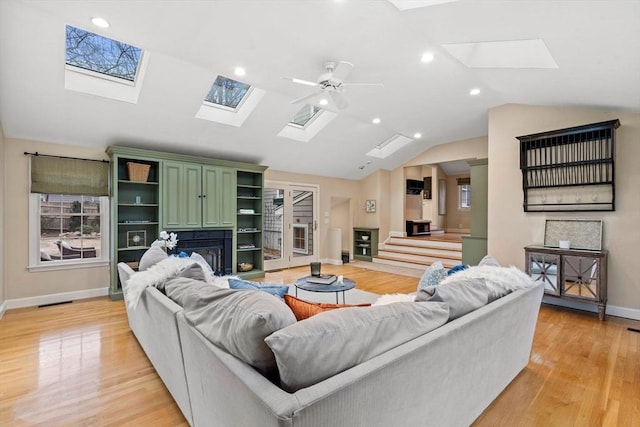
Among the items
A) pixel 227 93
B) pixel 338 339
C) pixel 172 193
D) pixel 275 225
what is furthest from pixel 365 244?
pixel 338 339

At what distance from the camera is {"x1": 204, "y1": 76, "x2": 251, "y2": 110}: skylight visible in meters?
4.52

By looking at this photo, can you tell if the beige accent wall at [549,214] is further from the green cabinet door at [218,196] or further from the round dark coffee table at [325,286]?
the green cabinet door at [218,196]

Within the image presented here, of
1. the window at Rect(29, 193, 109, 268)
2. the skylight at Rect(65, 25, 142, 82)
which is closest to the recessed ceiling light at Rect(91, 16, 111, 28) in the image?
the skylight at Rect(65, 25, 142, 82)

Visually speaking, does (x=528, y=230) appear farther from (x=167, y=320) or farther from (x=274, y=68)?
(x=167, y=320)

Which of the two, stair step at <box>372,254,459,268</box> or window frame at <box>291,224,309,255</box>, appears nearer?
stair step at <box>372,254,459,268</box>

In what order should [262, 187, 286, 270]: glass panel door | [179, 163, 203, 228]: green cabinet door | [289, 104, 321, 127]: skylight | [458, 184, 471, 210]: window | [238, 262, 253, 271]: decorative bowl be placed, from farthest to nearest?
1. [458, 184, 471, 210]: window
2. [262, 187, 286, 270]: glass panel door
3. [238, 262, 253, 271]: decorative bowl
4. [289, 104, 321, 127]: skylight
5. [179, 163, 203, 228]: green cabinet door

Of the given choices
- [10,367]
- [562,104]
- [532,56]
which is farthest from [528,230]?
[10,367]

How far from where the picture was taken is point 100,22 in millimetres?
2766

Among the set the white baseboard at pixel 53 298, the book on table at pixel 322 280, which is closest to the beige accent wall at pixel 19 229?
the white baseboard at pixel 53 298

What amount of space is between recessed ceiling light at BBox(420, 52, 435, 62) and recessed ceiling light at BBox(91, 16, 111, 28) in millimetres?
3189

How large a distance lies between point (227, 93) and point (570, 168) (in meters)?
5.16

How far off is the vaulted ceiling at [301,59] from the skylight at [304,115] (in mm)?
592

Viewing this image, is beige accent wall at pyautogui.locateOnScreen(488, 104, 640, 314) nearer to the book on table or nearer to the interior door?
the book on table

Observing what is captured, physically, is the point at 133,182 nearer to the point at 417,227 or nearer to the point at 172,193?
the point at 172,193
